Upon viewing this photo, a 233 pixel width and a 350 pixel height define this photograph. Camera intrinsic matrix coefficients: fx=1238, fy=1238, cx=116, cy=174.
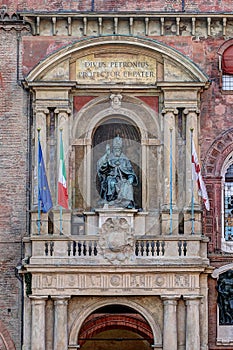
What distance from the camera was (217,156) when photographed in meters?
34.1

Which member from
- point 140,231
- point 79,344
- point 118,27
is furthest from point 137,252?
point 118,27

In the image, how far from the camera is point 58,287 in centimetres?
3266

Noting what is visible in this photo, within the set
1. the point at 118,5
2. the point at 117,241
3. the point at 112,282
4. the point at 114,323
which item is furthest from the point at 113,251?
the point at 118,5

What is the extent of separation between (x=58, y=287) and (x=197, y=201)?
4.44 metres

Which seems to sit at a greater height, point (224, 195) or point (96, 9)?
point (96, 9)

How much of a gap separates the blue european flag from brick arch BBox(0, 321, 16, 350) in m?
3.36

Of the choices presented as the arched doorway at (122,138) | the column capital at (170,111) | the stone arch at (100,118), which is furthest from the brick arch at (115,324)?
the column capital at (170,111)

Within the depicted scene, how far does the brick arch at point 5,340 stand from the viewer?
33.2 metres

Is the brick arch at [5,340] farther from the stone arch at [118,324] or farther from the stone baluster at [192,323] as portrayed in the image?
the stone baluster at [192,323]

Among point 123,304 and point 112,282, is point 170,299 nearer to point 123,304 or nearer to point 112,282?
point 123,304

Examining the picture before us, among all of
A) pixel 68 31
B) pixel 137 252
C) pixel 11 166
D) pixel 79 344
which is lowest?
pixel 79 344

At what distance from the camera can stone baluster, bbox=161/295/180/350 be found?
3244 centimetres

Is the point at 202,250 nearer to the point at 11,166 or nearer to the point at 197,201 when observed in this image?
the point at 197,201

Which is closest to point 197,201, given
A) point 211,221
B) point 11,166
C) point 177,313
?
point 211,221
